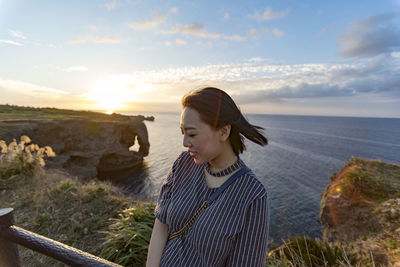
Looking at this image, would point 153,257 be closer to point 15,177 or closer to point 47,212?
point 47,212

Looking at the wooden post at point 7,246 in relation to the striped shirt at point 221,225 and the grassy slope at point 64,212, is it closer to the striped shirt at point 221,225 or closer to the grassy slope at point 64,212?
the striped shirt at point 221,225

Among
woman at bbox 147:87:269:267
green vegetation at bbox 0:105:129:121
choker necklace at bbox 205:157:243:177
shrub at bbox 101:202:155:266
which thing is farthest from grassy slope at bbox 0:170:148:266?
green vegetation at bbox 0:105:129:121

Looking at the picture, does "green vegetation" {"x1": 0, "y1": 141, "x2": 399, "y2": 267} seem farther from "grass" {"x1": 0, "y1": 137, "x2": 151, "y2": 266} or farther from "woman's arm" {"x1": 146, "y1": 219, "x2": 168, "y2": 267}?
"woman's arm" {"x1": 146, "y1": 219, "x2": 168, "y2": 267}

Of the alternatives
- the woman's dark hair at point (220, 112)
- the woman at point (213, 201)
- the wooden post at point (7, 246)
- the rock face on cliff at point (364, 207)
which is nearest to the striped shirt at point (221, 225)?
the woman at point (213, 201)

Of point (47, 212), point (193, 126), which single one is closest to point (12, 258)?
point (193, 126)

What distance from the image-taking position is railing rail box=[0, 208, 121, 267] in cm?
114

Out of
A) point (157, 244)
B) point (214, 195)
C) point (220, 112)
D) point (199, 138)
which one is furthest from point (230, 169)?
point (157, 244)

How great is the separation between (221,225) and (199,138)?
25.4 inches

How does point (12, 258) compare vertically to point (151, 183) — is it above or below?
above

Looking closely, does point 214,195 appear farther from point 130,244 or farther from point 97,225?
point 97,225

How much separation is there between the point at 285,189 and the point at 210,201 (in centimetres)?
3030

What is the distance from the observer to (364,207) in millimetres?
14477

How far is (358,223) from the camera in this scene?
14172 millimetres

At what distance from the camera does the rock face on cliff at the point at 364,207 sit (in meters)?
12.0
